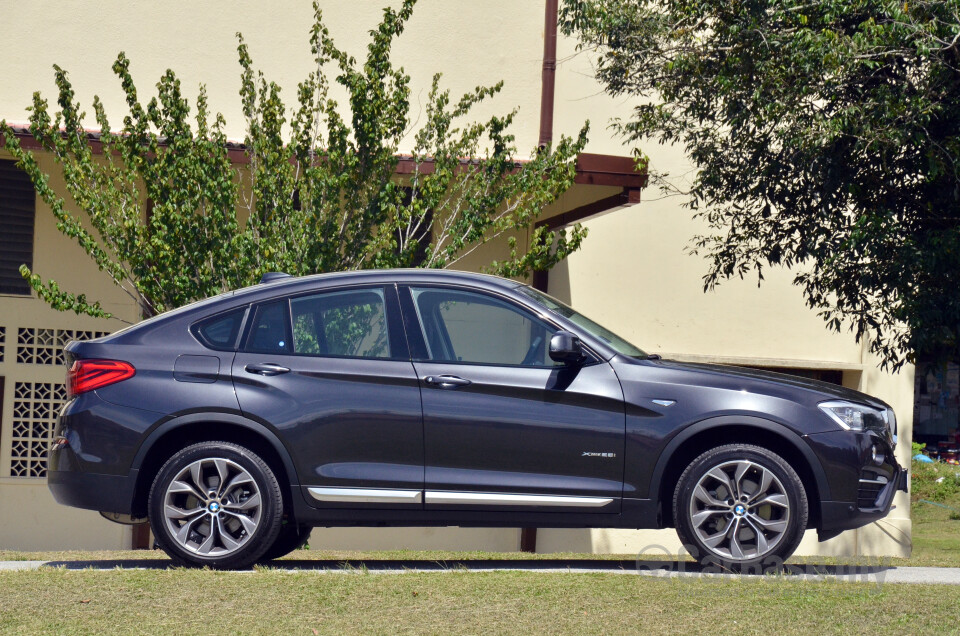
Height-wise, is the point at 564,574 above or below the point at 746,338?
below

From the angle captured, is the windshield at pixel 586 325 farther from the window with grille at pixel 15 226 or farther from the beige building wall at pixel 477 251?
the window with grille at pixel 15 226

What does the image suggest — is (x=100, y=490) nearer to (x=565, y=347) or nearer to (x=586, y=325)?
(x=565, y=347)

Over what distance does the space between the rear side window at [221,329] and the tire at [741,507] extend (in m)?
2.60

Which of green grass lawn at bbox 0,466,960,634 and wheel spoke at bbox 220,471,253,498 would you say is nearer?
green grass lawn at bbox 0,466,960,634

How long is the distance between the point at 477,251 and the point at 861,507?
765 cm

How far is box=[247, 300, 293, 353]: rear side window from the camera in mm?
6676

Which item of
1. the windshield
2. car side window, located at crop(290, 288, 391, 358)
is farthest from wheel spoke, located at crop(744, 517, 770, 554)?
car side window, located at crop(290, 288, 391, 358)

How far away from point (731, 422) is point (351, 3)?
8.76 meters

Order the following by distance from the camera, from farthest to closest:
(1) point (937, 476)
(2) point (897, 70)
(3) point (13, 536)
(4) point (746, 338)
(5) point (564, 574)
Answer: (1) point (937, 476) < (4) point (746, 338) < (3) point (13, 536) < (2) point (897, 70) < (5) point (564, 574)

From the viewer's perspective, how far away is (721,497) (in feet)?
21.2

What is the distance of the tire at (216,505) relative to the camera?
6453mm

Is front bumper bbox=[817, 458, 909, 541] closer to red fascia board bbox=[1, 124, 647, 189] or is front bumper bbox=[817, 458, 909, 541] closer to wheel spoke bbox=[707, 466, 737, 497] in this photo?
wheel spoke bbox=[707, 466, 737, 497]

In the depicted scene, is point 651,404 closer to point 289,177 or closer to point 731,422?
point 731,422

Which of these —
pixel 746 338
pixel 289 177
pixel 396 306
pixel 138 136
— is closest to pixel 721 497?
pixel 396 306
